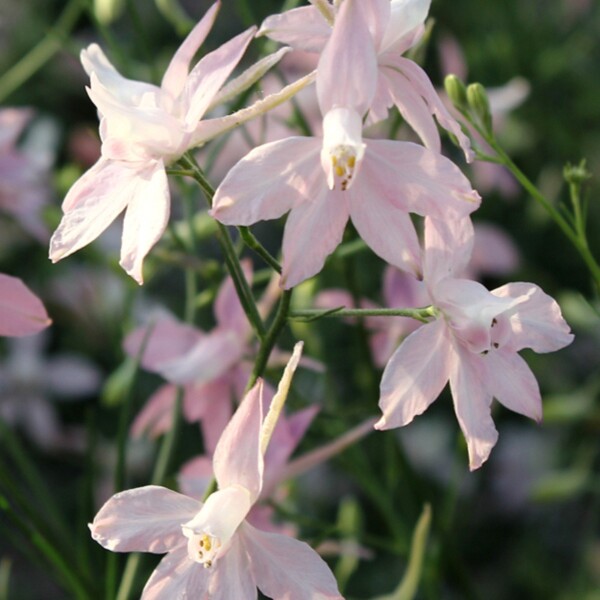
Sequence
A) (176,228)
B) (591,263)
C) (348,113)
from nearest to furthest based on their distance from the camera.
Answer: (348,113), (591,263), (176,228)

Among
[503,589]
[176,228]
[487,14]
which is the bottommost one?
[503,589]

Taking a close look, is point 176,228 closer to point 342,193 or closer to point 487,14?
point 342,193

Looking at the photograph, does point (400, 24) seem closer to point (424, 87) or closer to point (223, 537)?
point (424, 87)

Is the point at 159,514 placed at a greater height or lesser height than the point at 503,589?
greater

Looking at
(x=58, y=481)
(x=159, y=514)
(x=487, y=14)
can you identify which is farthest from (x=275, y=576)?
(x=487, y=14)

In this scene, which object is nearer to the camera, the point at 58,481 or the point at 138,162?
the point at 138,162

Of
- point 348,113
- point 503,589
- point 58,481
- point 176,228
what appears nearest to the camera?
point 348,113

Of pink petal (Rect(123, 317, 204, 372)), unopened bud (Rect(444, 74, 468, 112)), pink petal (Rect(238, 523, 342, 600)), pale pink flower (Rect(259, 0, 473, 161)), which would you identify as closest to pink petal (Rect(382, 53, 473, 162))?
pale pink flower (Rect(259, 0, 473, 161))
